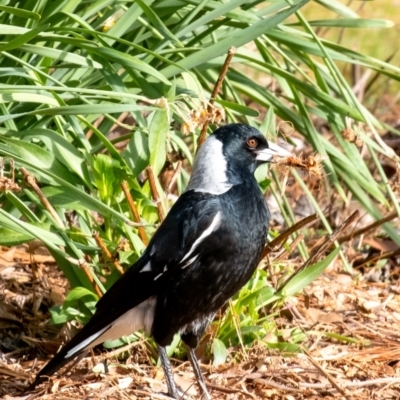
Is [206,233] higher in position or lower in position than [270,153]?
lower

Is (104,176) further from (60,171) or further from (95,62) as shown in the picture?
(95,62)

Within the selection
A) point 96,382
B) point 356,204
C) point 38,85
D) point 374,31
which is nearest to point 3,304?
point 96,382

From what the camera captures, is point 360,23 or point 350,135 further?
point 360,23

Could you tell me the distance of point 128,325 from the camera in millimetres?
2908

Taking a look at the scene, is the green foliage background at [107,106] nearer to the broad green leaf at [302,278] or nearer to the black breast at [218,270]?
the broad green leaf at [302,278]

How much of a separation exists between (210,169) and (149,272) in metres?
0.41

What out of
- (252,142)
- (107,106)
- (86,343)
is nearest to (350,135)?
(252,142)

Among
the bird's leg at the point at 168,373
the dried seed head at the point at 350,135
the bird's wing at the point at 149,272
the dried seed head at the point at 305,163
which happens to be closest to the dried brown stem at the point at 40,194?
the bird's wing at the point at 149,272

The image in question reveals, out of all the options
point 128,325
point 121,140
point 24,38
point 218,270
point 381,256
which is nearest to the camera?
point 24,38

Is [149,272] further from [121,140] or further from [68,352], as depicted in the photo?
[121,140]

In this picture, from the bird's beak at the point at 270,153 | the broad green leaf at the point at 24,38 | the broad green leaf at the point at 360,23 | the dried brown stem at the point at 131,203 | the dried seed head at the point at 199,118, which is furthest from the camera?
the broad green leaf at the point at 360,23

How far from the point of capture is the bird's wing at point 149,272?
2816mm

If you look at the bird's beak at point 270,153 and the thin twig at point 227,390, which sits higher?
the bird's beak at point 270,153

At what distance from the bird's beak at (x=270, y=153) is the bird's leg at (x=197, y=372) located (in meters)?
0.65
